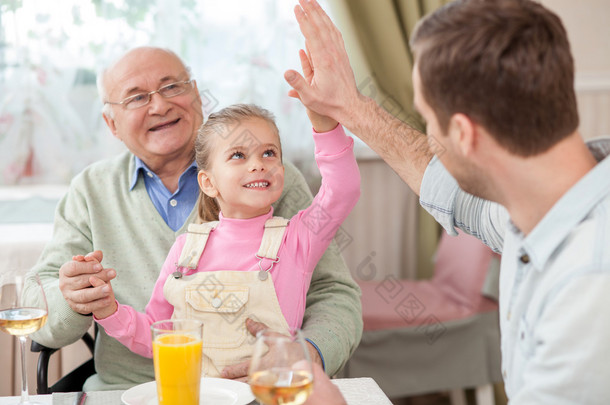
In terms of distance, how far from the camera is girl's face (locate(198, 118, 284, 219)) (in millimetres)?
1453

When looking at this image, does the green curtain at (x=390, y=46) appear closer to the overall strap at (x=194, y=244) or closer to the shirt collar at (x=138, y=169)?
the shirt collar at (x=138, y=169)

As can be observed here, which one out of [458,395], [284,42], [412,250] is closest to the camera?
[458,395]

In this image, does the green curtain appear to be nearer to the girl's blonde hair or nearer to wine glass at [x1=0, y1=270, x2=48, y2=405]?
the girl's blonde hair

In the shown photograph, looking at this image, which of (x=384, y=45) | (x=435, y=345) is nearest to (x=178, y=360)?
(x=435, y=345)

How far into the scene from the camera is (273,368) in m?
0.81

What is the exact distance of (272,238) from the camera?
1461 mm

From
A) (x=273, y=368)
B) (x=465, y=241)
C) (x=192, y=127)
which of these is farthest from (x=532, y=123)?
(x=465, y=241)

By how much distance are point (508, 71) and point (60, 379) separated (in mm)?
1341

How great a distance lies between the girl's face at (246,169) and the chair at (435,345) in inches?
40.8

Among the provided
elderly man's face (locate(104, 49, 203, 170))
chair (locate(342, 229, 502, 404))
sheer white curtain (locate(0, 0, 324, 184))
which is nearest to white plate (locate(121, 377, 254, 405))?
elderly man's face (locate(104, 49, 203, 170))

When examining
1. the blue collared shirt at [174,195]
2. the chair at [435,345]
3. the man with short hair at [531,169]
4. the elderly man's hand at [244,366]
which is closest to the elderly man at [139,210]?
the blue collared shirt at [174,195]

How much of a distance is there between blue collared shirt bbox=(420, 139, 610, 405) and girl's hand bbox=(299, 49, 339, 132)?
1.68 ft

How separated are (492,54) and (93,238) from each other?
1.20m

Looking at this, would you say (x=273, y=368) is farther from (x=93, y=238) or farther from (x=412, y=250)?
(x=412, y=250)
